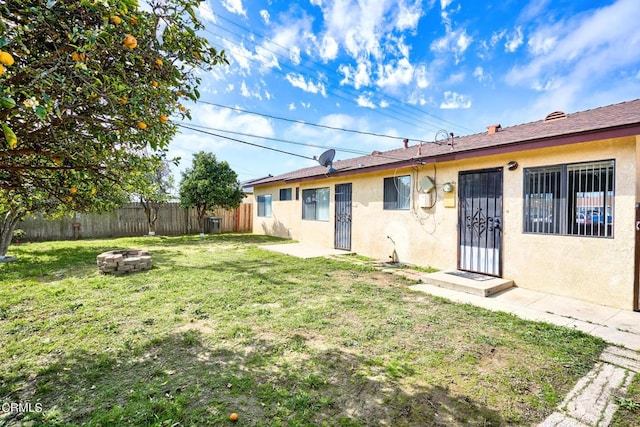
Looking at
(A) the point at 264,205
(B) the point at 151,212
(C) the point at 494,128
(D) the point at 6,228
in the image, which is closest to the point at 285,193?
(A) the point at 264,205

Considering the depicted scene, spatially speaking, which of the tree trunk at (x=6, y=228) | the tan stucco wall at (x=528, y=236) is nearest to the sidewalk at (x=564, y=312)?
the tan stucco wall at (x=528, y=236)

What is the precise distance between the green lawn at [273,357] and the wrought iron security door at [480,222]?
2.06 meters

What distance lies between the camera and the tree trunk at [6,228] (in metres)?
7.68

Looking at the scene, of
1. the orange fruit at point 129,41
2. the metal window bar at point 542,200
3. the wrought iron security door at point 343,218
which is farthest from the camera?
the wrought iron security door at point 343,218

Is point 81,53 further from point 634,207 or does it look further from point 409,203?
point 409,203

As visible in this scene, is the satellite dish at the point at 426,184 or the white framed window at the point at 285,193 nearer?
the satellite dish at the point at 426,184

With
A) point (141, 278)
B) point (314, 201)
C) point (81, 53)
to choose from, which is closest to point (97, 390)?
point (81, 53)

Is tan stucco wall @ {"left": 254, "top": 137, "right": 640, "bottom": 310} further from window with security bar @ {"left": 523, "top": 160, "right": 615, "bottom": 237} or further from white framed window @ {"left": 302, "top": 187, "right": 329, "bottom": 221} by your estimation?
white framed window @ {"left": 302, "top": 187, "right": 329, "bottom": 221}

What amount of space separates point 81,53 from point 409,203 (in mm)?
7069

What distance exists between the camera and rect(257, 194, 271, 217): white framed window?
15118mm

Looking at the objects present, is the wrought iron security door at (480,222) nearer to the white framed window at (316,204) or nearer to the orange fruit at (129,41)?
the white framed window at (316,204)

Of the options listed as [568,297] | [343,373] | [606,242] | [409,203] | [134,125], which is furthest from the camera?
[409,203]

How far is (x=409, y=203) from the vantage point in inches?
302

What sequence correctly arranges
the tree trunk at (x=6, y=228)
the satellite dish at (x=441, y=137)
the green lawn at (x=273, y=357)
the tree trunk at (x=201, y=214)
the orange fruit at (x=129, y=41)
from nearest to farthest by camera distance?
the orange fruit at (x=129, y=41), the green lawn at (x=273, y=357), the tree trunk at (x=6, y=228), the satellite dish at (x=441, y=137), the tree trunk at (x=201, y=214)
